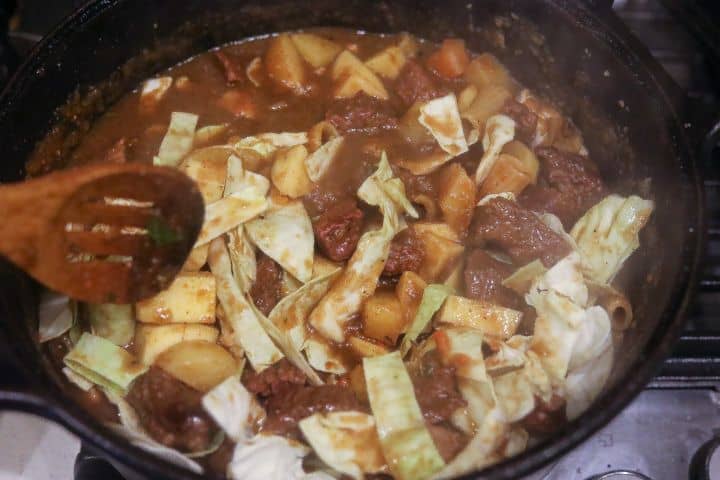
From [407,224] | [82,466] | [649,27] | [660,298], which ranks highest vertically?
[649,27]

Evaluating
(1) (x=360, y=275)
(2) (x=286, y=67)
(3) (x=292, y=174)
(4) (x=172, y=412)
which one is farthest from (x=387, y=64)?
(4) (x=172, y=412)

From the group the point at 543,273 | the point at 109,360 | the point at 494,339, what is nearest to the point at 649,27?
the point at 543,273

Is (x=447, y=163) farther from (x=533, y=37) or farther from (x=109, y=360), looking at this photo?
(x=109, y=360)

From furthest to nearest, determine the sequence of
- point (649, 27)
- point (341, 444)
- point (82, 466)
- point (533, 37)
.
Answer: point (649, 27) → point (533, 37) → point (82, 466) → point (341, 444)

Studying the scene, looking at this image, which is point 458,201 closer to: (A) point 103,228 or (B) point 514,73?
(B) point 514,73

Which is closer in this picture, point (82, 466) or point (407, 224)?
point (82, 466)

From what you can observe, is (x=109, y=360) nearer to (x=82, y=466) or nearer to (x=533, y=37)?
(x=82, y=466)

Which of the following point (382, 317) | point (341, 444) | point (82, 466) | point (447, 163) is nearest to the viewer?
point (341, 444)

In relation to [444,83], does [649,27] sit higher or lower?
higher
